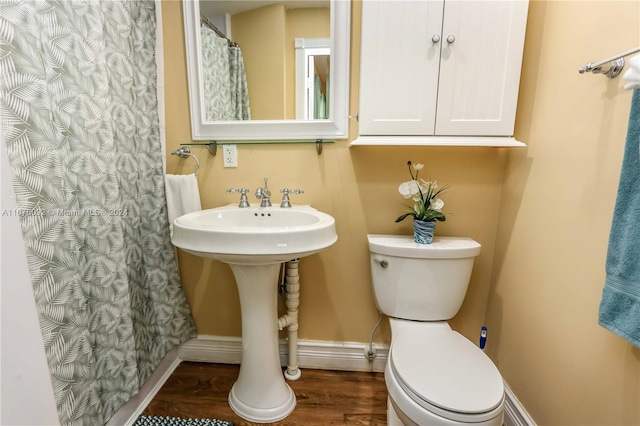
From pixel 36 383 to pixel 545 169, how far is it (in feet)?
4.61

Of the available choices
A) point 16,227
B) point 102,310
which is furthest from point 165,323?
point 16,227

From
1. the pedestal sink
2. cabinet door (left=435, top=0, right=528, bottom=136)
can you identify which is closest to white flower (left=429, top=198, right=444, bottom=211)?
cabinet door (left=435, top=0, right=528, bottom=136)

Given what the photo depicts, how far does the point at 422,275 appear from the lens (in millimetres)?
1153

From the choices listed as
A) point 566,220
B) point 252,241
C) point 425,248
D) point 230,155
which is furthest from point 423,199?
point 230,155

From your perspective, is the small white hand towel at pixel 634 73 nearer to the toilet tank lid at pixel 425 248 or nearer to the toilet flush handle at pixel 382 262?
the toilet tank lid at pixel 425 248

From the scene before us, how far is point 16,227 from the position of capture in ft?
1.27

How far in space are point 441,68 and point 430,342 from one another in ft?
3.36

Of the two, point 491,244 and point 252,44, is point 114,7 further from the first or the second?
point 491,244

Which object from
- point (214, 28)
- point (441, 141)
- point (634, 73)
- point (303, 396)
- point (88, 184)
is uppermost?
point (214, 28)

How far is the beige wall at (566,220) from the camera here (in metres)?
0.75

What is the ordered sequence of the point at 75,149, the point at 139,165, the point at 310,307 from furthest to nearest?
the point at 310,307 → the point at 139,165 → the point at 75,149

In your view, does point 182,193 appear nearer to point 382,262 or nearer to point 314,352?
point 382,262

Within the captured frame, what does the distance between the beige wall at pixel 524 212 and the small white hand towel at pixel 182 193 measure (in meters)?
0.12

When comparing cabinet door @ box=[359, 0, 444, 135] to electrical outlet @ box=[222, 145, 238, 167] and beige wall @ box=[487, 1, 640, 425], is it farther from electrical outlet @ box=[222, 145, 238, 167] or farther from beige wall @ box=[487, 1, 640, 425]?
electrical outlet @ box=[222, 145, 238, 167]
